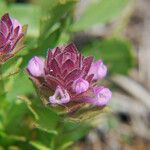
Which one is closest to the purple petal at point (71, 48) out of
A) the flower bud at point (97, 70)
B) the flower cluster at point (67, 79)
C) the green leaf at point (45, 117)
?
the flower cluster at point (67, 79)

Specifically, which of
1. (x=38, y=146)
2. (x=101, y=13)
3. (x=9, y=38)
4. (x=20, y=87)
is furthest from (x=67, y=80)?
(x=101, y=13)

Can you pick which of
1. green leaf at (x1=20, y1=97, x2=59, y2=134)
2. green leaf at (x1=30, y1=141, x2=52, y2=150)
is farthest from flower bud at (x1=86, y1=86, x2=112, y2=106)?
green leaf at (x1=30, y1=141, x2=52, y2=150)

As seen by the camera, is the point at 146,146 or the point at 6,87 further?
the point at 146,146

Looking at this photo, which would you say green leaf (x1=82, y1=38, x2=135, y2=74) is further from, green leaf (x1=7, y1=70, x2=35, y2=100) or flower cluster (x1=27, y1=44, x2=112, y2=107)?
flower cluster (x1=27, y1=44, x2=112, y2=107)

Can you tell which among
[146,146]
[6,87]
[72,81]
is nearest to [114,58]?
[146,146]

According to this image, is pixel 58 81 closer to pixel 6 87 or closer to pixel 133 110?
pixel 6 87
